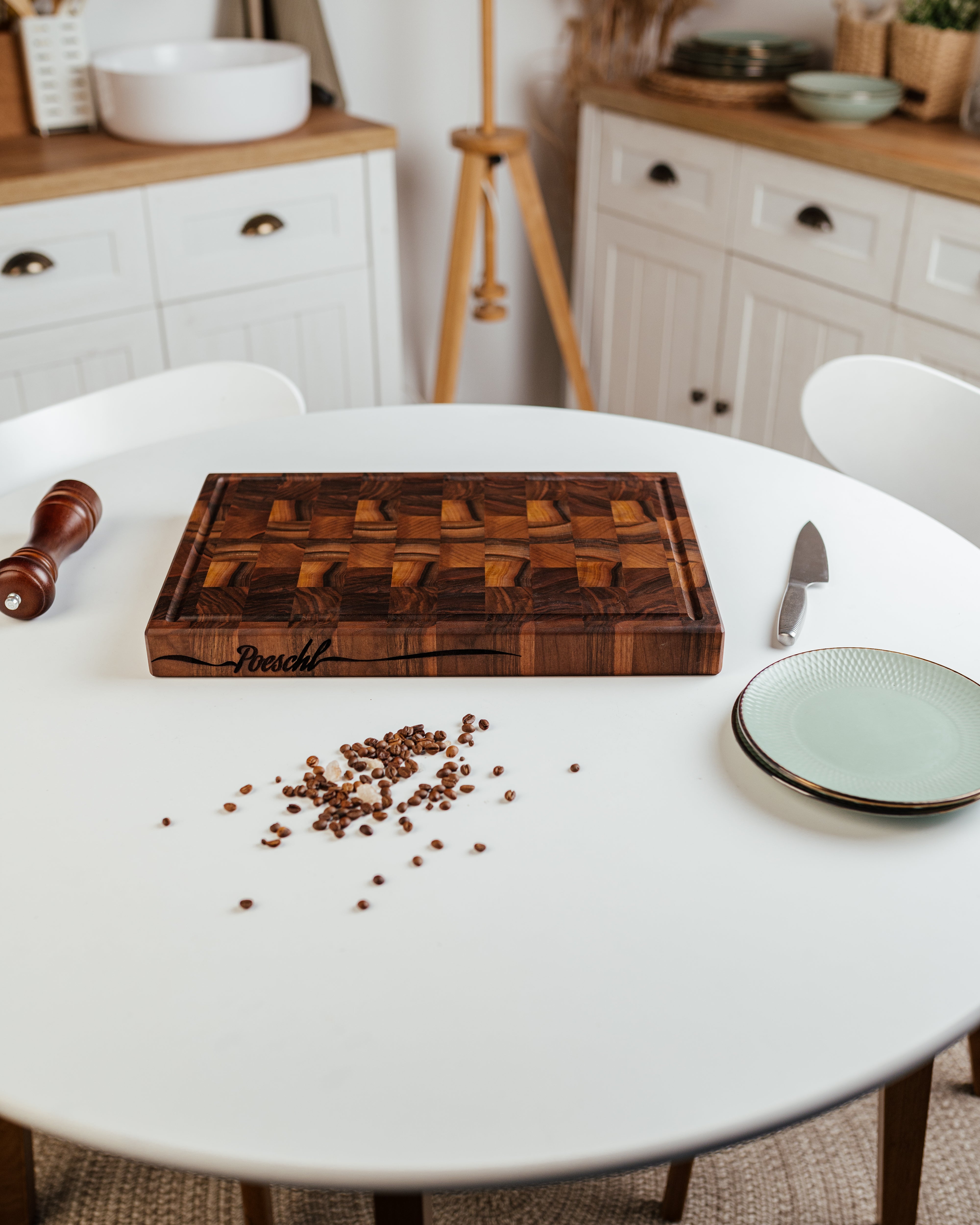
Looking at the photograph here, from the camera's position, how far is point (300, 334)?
8.07 feet

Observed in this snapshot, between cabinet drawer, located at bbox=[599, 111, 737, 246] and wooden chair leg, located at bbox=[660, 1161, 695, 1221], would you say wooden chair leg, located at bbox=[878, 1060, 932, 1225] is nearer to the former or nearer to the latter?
wooden chair leg, located at bbox=[660, 1161, 695, 1221]

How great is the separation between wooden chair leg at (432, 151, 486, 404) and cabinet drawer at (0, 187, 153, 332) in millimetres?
689

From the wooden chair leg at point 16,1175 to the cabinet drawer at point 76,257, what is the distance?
4.81 ft

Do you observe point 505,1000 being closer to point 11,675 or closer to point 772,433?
point 11,675

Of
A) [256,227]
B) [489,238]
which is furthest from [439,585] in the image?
[489,238]

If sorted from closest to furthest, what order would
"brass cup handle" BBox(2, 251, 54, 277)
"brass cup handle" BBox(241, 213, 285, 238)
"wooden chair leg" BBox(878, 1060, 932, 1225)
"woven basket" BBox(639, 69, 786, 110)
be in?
1. "wooden chair leg" BBox(878, 1060, 932, 1225)
2. "brass cup handle" BBox(2, 251, 54, 277)
3. "brass cup handle" BBox(241, 213, 285, 238)
4. "woven basket" BBox(639, 69, 786, 110)

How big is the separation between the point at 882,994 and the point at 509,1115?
240 mm

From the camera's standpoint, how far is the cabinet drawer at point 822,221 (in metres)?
2.11

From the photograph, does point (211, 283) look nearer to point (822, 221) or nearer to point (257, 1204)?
point (822, 221)

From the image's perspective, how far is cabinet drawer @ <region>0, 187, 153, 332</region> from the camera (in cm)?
207

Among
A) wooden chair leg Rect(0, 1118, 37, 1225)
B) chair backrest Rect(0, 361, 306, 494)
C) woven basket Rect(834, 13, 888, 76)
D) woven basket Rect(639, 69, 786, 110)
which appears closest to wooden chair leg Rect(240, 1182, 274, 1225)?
wooden chair leg Rect(0, 1118, 37, 1225)

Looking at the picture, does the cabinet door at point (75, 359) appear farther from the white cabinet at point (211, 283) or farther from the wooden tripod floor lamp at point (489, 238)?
the wooden tripod floor lamp at point (489, 238)

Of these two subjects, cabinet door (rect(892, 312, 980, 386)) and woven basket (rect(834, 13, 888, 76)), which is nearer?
cabinet door (rect(892, 312, 980, 386))

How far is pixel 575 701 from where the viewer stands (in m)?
0.96
